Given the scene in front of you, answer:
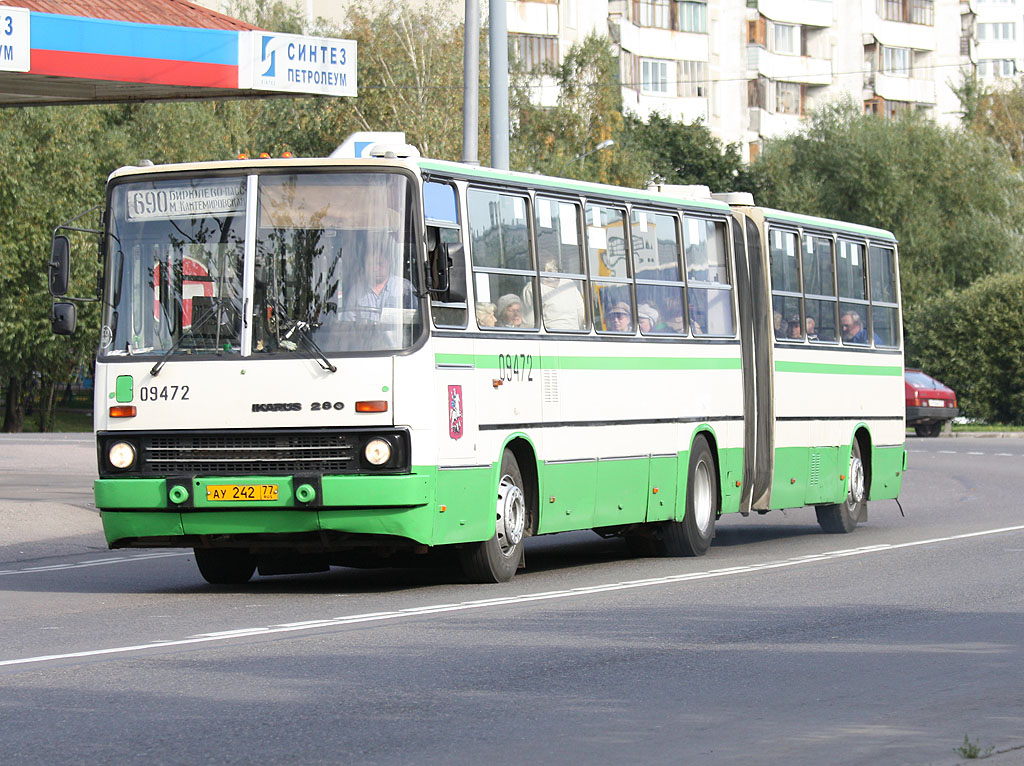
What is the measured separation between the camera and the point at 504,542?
14656 mm

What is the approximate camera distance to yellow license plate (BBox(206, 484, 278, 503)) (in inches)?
527

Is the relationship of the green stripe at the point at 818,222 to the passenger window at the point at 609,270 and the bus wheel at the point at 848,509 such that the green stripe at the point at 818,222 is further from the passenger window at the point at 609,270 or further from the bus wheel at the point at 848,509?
the passenger window at the point at 609,270

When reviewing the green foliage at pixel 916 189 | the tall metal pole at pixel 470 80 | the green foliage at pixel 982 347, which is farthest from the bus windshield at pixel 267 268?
the green foliage at pixel 916 189

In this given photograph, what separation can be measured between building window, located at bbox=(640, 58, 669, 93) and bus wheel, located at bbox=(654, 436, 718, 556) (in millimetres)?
71094

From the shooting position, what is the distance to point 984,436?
51469mm

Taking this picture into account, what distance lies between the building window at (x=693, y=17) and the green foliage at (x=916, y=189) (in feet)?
45.6

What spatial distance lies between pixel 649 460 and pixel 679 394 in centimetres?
88

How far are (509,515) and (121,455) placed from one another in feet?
9.50

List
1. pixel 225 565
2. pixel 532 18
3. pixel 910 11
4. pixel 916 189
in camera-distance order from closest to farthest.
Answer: pixel 225 565
pixel 916 189
pixel 532 18
pixel 910 11

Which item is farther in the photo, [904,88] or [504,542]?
[904,88]

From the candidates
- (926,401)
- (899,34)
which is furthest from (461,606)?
(899,34)

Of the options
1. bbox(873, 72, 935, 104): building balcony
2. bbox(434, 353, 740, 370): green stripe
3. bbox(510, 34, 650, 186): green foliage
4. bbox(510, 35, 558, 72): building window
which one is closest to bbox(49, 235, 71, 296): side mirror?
bbox(434, 353, 740, 370): green stripe

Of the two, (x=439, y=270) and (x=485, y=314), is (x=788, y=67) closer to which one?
(x=485, y=314)

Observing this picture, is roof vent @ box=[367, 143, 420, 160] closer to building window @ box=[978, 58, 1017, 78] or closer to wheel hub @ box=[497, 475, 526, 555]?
wheel hub @ box=[497, 475, 526, 555]
